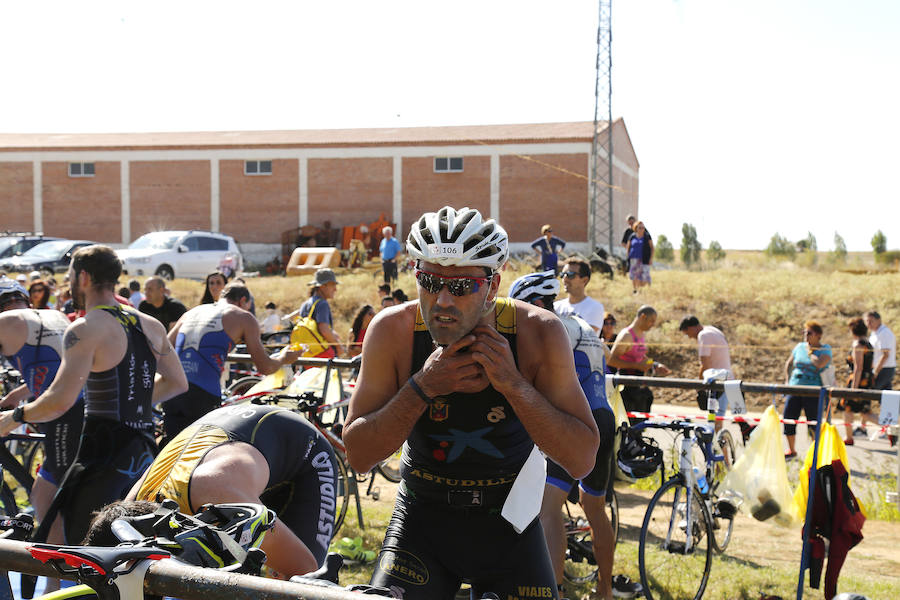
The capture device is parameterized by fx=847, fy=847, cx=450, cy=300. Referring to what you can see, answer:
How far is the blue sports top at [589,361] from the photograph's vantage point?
5383 mm

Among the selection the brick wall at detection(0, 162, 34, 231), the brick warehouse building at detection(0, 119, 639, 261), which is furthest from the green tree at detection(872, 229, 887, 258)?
the brick wall at detection(0, 162, 34, 231)

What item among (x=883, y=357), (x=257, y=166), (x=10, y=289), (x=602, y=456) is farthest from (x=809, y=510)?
(x=257, y=166)

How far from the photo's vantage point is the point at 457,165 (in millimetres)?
39688

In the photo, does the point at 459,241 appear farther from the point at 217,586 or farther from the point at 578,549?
the point at 578,549

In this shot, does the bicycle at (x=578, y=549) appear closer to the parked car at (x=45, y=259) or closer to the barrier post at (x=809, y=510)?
the barrier post at (x=809, y=510)

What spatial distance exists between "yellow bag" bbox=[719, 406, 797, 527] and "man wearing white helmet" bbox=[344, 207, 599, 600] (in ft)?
11.5

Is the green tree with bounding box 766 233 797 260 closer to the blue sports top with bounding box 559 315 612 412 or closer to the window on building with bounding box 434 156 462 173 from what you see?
the window on building with bounding box 434 156 462 173

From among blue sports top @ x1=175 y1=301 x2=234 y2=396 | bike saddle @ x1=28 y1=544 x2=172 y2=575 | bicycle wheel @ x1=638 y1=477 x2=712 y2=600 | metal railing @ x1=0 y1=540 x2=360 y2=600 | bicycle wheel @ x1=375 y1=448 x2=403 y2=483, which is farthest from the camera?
bicycle wheel @ x1=375 y1=448 x2=403 y2=483

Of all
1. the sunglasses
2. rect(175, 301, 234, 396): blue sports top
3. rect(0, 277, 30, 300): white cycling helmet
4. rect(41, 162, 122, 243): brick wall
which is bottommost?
rect(175, 301, 234, 396): blue sports top

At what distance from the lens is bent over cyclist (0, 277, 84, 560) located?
16.9 feet

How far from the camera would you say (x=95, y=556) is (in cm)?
200

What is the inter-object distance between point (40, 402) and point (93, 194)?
42.2 metres

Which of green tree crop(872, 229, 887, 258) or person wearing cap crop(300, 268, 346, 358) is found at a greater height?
green tree crop(872, 229, 887, 258)

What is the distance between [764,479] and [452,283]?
13.7 feet
